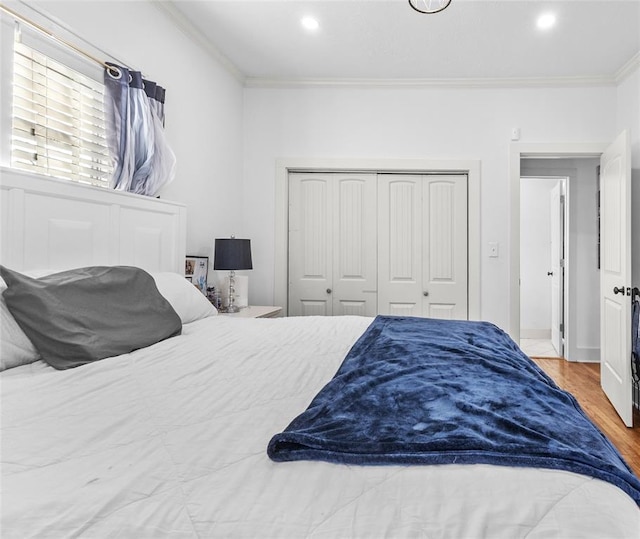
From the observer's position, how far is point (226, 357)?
4.62ft

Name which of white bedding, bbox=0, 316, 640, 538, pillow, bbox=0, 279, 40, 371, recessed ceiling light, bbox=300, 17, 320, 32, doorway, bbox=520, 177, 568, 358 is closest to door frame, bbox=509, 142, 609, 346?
recessed ceiling light, bbox=300, 17, 320, 32

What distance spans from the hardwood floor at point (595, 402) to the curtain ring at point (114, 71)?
127 inches

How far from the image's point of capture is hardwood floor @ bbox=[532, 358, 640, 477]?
2.55 metres

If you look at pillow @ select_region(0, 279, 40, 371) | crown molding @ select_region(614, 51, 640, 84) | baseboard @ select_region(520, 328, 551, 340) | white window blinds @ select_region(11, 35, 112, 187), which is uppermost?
crown molding @ select_region(614, 51, 640, 84)

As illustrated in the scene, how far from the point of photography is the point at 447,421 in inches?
32.4

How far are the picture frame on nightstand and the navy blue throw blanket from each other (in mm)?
1864

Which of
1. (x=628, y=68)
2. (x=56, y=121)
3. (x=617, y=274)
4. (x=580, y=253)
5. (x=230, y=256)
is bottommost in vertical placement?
(x=617, y=274)

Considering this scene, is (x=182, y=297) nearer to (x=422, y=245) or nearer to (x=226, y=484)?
(x=226, y=484)

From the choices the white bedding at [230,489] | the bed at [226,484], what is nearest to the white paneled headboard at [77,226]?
the bed at [226,484]

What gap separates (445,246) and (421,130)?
109 centimetres

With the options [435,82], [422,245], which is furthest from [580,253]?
[435,82]

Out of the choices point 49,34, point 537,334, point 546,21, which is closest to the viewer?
point 49,34

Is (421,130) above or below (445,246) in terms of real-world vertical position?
above

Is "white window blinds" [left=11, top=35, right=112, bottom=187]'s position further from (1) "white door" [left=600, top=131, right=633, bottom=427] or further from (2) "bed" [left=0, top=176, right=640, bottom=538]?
(1) "white door" [left=600, top=131, right=633, bottom=427]
